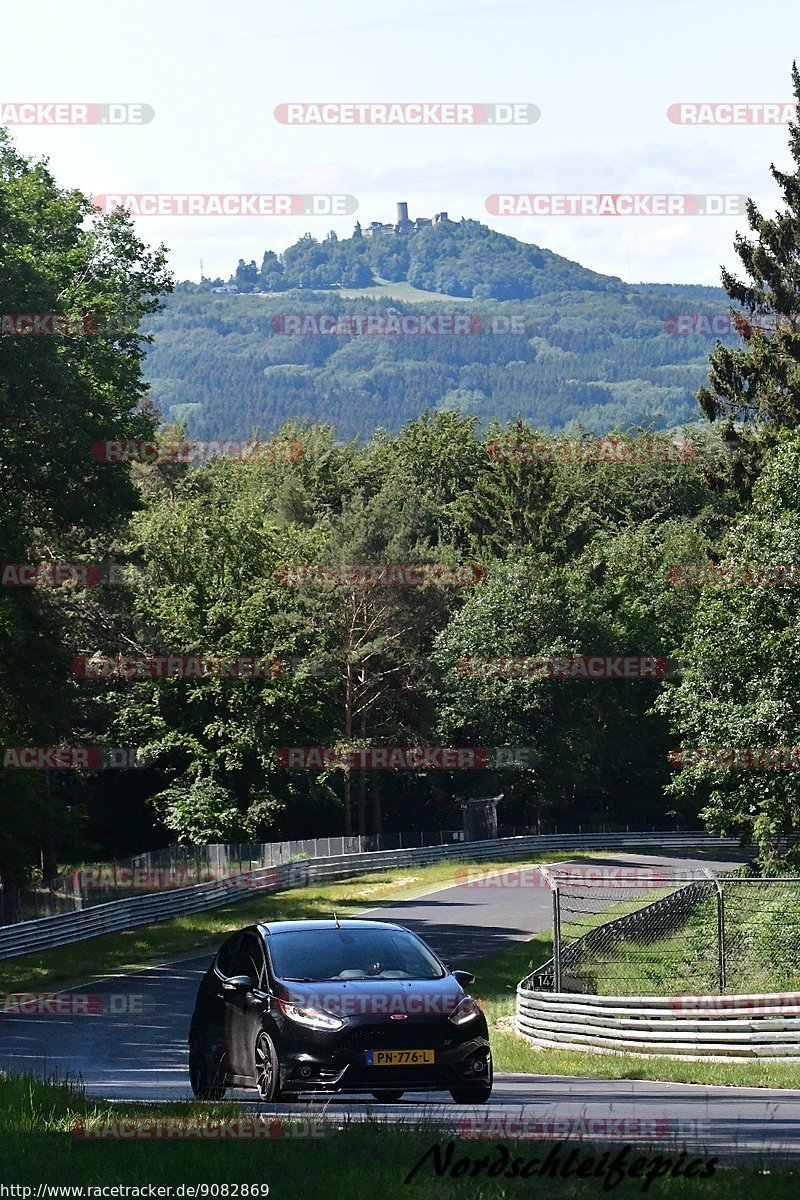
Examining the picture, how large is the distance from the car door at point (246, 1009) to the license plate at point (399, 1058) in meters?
1.12

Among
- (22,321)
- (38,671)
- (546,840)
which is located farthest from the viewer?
(546,840)

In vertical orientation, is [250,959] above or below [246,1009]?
above

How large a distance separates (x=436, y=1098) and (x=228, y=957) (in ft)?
7.12

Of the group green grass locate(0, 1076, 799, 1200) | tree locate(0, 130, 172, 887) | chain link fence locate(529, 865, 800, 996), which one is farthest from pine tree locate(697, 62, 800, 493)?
green grass locate(0, 1076, 799, 1200)

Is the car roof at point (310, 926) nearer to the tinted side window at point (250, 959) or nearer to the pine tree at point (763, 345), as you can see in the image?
the tinted side window at point (250, 959)

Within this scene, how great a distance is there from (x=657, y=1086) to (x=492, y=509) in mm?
71648

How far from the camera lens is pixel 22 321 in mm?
32812

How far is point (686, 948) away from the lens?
24.3m

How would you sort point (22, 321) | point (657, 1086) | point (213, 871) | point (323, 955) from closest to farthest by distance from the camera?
point (323, 955)
point (657, 1086)
point (22, 321)
point (213, 871)

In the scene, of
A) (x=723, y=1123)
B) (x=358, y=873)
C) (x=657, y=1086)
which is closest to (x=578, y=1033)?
(x=657, y=1086)

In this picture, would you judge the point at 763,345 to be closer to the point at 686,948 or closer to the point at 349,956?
the point at 686,948

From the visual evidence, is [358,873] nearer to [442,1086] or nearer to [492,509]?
[492,509]

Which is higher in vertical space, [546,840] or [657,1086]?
[657,1086]

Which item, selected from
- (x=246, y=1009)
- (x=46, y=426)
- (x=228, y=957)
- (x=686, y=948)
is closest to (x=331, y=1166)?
(x=246, y=1009)
